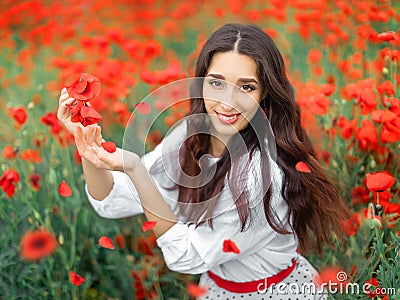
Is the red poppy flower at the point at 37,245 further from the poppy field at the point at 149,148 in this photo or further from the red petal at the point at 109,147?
the red petal at the point at 109,147

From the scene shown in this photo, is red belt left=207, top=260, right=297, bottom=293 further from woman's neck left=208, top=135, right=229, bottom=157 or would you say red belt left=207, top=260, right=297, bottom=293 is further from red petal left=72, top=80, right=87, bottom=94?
red petal left=72, top=80, right=87, bottom=94

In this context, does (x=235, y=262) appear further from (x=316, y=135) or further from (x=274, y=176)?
(x=316, y=135)

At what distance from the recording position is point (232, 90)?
4.39ft

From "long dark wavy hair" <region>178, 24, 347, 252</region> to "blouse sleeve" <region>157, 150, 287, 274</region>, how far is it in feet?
0.08

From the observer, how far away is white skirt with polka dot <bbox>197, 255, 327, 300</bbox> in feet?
4.84

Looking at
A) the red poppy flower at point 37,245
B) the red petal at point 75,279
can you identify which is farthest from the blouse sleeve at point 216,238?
the red poppy flower at point 37,245

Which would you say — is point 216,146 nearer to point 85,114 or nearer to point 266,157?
point 266,157

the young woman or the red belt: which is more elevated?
the young woman

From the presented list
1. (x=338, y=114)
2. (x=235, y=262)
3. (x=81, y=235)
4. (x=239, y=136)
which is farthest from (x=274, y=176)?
(x=81, y=235)

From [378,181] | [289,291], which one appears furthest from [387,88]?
[289,291]

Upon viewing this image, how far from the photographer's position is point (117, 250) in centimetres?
178

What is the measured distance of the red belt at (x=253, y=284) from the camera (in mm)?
1471

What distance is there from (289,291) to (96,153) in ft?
2.01

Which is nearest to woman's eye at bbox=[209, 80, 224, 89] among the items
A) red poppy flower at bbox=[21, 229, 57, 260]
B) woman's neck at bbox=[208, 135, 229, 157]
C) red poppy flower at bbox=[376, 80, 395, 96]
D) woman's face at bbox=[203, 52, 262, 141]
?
woman's face at bbox=[203, 52, 262, 141]
